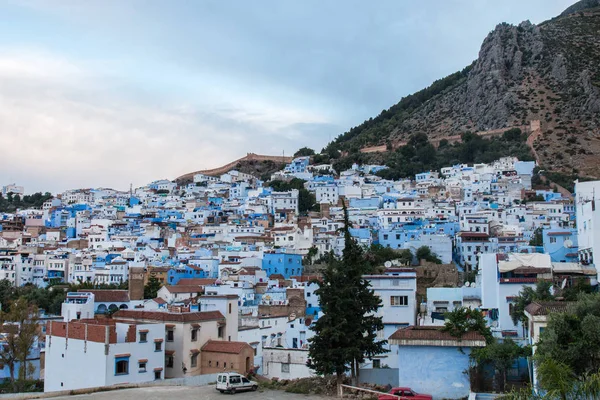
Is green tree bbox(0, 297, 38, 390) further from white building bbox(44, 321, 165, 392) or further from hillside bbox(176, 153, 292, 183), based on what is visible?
hillside bbox(176, 153, 292, 183)

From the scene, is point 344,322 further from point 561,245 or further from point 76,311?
point 561,245

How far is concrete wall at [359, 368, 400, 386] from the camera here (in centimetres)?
1772

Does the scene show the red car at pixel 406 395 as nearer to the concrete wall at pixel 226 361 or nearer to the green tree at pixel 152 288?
the concrete wall at pixel 226 361

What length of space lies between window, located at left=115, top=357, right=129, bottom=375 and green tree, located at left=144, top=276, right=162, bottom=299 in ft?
77.7

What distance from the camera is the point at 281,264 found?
5059 centimetres

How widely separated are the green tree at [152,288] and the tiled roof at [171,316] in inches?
801

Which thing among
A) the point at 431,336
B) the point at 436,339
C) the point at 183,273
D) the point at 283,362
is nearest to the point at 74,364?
the point at 283,362

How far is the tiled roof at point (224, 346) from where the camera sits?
2128 cm

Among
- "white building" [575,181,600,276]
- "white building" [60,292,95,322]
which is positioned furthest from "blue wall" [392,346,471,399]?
"white building" [60,292,95,322]

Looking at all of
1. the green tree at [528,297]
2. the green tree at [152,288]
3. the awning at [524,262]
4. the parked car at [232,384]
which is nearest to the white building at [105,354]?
the parked car at [232,384]

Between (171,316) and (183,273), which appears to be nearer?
(171,316)

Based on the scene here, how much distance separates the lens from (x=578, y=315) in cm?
1273

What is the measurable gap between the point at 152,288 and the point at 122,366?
26297 millimetres

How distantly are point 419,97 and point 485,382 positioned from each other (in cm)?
10716
